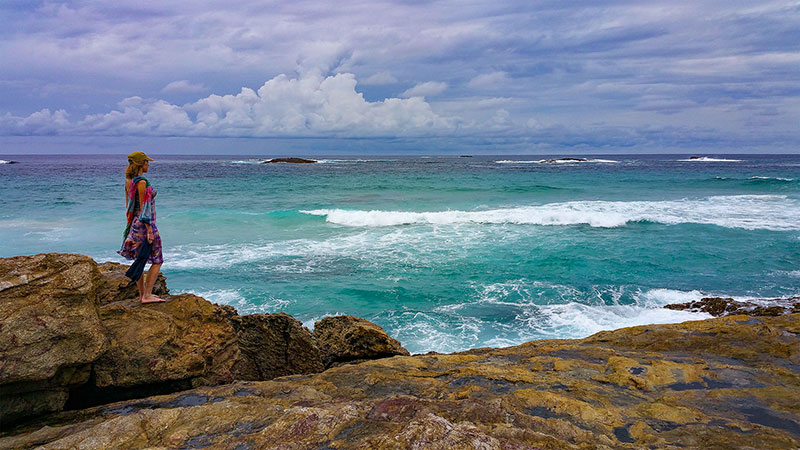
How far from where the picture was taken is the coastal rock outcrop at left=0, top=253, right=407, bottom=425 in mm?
3580

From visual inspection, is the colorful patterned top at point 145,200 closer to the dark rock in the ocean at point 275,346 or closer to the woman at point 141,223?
the woman at point 141,223

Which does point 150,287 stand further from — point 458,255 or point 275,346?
point 458,255

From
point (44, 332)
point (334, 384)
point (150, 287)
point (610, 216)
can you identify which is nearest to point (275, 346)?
point (150, 287)

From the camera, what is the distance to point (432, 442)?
2.57 metres

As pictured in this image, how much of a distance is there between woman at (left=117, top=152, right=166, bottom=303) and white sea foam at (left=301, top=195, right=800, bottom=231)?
50.8 feet

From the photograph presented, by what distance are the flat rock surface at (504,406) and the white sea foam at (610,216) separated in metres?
16.0

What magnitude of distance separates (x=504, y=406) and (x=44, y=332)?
12.8ft

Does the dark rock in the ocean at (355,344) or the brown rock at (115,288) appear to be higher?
the brown rock at (115,288)

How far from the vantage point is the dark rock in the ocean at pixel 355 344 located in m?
5.82

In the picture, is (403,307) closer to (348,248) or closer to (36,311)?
(348,248)

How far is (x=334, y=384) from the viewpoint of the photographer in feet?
13.6

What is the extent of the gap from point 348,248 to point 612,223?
1233 cm

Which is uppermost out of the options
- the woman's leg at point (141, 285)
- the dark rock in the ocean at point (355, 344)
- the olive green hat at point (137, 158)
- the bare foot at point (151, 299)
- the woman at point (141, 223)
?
the olive green hat at point (137, 158)

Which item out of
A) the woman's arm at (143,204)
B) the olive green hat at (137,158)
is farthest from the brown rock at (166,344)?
the olive green hat at (137,158)
